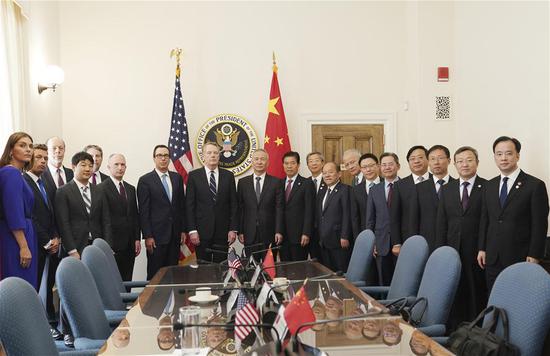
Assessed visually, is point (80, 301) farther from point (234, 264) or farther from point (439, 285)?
point (439, 285)

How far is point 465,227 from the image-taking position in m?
4.52

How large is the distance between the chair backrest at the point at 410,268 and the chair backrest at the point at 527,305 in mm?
904

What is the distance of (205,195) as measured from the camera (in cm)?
591

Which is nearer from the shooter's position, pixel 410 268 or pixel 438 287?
pixel 438 287

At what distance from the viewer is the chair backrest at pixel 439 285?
283 centimetres

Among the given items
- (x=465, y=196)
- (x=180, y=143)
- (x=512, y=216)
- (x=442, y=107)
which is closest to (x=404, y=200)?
(x=465, y=196)

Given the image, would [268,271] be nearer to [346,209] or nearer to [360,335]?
[360,335]

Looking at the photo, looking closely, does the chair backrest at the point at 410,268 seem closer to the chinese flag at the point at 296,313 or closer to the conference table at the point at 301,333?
the conference table at the point at 301,333

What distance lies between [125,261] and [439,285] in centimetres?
362

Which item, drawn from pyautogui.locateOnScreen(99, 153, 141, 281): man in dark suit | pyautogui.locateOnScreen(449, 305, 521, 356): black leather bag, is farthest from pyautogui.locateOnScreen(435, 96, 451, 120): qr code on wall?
pyautogui.locateOnScreen(449, 305, 521, 356): black leather bag

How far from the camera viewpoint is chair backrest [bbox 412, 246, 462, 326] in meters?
2.83

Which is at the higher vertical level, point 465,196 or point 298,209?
point 465,196

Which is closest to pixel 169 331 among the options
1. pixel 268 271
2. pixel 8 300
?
pixel 8 300

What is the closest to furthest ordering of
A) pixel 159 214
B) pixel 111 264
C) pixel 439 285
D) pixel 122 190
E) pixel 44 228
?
pixel 439 285, pixel 111 264, pixel 44 228, pixel 122 190, pixel 159 214
